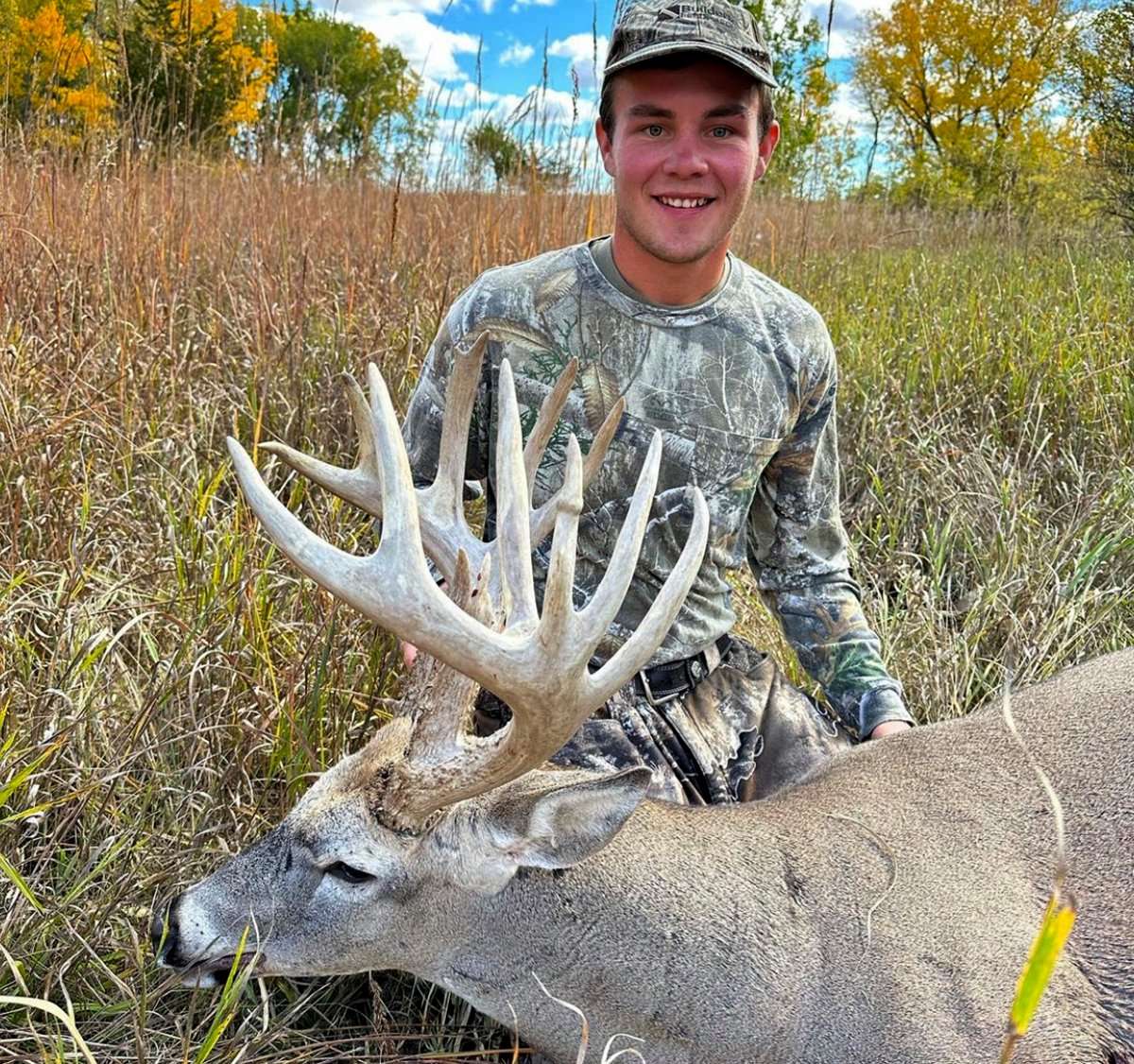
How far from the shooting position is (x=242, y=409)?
3645 mm

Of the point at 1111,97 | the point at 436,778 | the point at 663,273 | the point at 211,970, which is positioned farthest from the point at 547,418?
the point at 1111,97

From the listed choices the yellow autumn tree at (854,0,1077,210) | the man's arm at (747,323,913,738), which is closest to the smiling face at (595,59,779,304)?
the man's arm at (747,323,913,738)

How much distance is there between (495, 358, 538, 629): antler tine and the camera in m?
1.65

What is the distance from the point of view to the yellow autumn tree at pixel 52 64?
439cm

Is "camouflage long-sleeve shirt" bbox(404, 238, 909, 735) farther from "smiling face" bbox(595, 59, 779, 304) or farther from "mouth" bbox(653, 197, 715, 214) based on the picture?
"mouth" bbox(653, 197, 715, 214)

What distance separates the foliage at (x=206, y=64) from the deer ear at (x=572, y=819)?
3473 mm

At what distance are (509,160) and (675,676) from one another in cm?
359

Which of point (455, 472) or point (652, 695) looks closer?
point (455, 472)

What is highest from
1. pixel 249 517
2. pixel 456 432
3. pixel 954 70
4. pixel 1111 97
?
pixel 954 70

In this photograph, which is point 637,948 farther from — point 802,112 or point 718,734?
point 802,112

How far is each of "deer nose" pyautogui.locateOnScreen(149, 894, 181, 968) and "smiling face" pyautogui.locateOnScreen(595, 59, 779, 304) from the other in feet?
5.61

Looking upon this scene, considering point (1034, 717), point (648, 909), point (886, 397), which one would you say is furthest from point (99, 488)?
point (886, 397)

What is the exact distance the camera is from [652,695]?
2682mm

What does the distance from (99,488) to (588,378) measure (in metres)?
1.48
